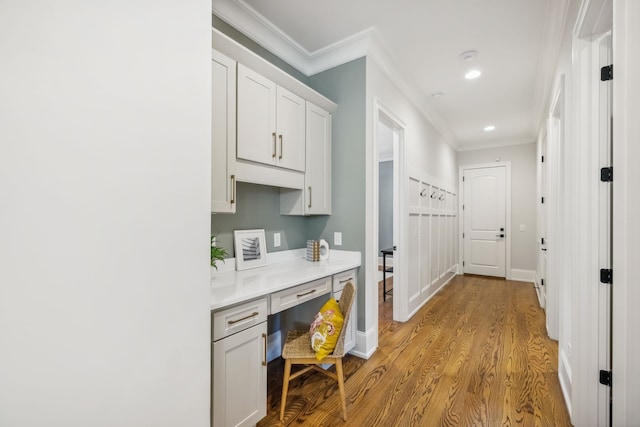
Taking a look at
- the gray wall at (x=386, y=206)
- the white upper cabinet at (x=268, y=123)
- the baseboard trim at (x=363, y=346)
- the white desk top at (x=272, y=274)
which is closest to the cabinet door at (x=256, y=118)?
the white upper cabinet at (x=268, y=123)

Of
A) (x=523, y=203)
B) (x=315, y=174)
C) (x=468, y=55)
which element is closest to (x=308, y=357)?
(x=315, y=174)

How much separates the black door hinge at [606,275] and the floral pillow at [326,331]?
1.40 m

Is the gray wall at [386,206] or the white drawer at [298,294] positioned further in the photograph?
the gray wall at [386,206]

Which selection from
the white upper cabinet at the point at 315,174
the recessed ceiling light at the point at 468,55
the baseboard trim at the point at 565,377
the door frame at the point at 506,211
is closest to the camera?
the baseboard trim at the point at 565,377

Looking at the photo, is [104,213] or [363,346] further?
[363,346]

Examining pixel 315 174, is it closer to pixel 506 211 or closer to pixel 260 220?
pixel 260 220

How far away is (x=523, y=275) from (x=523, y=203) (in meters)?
1.38

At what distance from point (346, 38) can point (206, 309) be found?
2.41 meters

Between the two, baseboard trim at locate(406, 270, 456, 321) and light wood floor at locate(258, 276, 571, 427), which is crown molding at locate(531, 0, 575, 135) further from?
baseboard trim at locate(406, 270, 456, 321)

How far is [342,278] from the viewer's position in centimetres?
233

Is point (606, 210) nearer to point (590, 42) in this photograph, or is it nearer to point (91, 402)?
point (590, 42)

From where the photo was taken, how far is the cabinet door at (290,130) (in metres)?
2.17

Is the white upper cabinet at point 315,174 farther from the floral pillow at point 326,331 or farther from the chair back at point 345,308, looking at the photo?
the floral pillow at point 326,331

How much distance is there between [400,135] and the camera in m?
3.33
